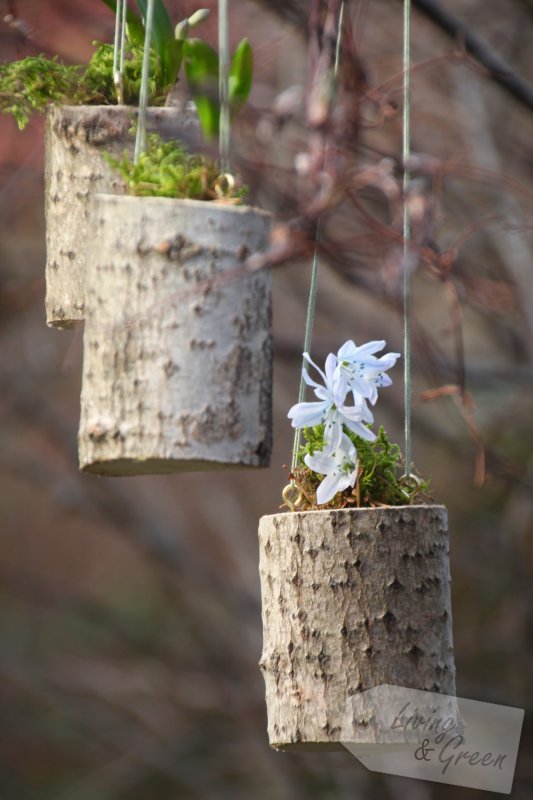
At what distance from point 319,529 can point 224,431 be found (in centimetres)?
20

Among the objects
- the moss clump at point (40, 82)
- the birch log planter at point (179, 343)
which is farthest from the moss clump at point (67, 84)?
the birch log planter at point (179, 343)

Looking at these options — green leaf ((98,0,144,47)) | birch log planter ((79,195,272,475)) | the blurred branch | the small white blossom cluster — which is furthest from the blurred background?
birch log planter ((79,195,272,475))

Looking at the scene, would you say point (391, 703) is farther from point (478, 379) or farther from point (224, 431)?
point (478, 379)

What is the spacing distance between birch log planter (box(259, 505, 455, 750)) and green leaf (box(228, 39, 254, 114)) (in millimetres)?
539

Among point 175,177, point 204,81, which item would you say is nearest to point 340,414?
point 175,177

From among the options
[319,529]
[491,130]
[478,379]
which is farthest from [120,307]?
[491,130]

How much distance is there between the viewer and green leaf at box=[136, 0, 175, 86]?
55.2 inches

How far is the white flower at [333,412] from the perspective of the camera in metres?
1.25

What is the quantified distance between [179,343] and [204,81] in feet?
1.26

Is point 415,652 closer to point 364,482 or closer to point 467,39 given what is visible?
point 364,482

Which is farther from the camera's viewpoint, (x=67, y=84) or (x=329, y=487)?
(x=67, y=84)

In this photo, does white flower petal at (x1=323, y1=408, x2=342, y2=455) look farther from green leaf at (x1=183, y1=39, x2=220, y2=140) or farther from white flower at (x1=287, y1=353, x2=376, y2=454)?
green leaf at (x1=183, y1=39, x2=220, y2=140)

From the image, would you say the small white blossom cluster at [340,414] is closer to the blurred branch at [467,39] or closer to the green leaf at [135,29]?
the green leaf at [135,29]

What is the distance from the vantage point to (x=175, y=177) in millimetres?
1172
